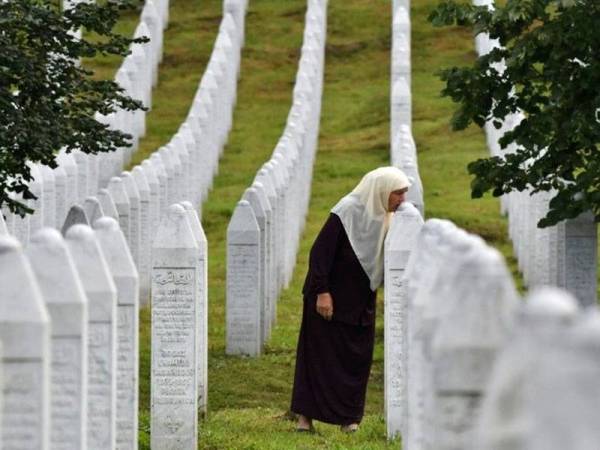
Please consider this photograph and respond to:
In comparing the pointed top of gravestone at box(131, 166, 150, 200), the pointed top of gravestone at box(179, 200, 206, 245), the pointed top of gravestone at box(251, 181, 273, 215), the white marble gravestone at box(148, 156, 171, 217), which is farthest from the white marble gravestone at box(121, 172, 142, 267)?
the pointed top of gravestone at box(179, 200, 206, 245)

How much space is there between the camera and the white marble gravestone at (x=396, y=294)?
A: 12547 millimetres

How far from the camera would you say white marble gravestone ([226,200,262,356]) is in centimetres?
1816

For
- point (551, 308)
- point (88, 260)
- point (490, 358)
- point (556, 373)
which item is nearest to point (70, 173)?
point (88, 260)

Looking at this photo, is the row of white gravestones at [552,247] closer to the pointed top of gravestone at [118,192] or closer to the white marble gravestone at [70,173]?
the pointed top of gravestone at [118,192]

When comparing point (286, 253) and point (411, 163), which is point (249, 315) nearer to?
point (411, 163)

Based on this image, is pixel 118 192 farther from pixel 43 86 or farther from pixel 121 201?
pixel 43 86

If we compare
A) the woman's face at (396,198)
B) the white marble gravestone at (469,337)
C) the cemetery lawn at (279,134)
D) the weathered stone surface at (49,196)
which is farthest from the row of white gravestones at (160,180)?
the white marble gravestone at (469,337)

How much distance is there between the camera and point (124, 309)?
898cm

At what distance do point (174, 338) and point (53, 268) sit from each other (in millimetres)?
5137

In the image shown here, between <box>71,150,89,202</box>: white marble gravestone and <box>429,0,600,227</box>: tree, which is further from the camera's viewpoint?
Answer: <box>71,150,89,202</box>: white marble gravestone

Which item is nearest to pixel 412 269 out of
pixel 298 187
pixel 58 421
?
pixel 58 421

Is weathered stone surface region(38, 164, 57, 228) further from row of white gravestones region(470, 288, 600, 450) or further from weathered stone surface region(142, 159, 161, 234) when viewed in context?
row of white gravestones region(470, 288, 600, 450)

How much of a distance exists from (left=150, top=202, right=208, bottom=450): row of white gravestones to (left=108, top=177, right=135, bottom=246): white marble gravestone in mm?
7880

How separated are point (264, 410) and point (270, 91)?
2821cm
